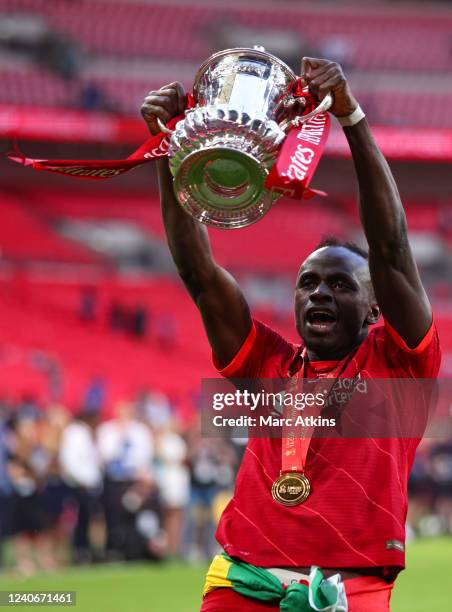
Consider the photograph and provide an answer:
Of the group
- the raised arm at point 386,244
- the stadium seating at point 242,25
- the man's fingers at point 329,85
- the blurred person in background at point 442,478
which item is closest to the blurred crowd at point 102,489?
the blurred person in background at point 442,478

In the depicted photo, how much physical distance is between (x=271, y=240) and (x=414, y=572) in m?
10.7

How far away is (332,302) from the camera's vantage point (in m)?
3.19

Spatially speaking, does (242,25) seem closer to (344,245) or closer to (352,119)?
(344,245)

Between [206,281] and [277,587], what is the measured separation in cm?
96

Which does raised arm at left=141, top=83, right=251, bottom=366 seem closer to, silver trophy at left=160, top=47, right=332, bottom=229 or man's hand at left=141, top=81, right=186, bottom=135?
man's hand at left=141, top=81, right=186, bottom=135

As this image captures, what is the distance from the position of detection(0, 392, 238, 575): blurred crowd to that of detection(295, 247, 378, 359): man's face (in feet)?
24.2

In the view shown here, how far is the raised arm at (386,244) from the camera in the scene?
2967 millimetres

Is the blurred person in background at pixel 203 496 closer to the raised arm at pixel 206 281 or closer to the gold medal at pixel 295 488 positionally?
the raised arm at pixel 206 281

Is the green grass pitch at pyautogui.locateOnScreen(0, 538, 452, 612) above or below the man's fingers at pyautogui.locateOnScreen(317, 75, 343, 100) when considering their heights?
below

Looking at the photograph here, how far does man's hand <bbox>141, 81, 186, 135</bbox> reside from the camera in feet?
10.0

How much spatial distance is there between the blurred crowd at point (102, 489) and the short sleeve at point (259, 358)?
23.7 ft

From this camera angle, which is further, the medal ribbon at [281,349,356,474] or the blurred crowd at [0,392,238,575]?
the blurred crowd at [0,392,238,575]

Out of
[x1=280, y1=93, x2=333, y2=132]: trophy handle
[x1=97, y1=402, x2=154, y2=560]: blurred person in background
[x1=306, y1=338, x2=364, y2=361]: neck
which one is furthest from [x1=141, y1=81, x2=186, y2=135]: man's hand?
[x1=97, y1=402, x2=154, y2=560]: blurred person in background

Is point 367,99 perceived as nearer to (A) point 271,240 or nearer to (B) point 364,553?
(A) point 271,240
